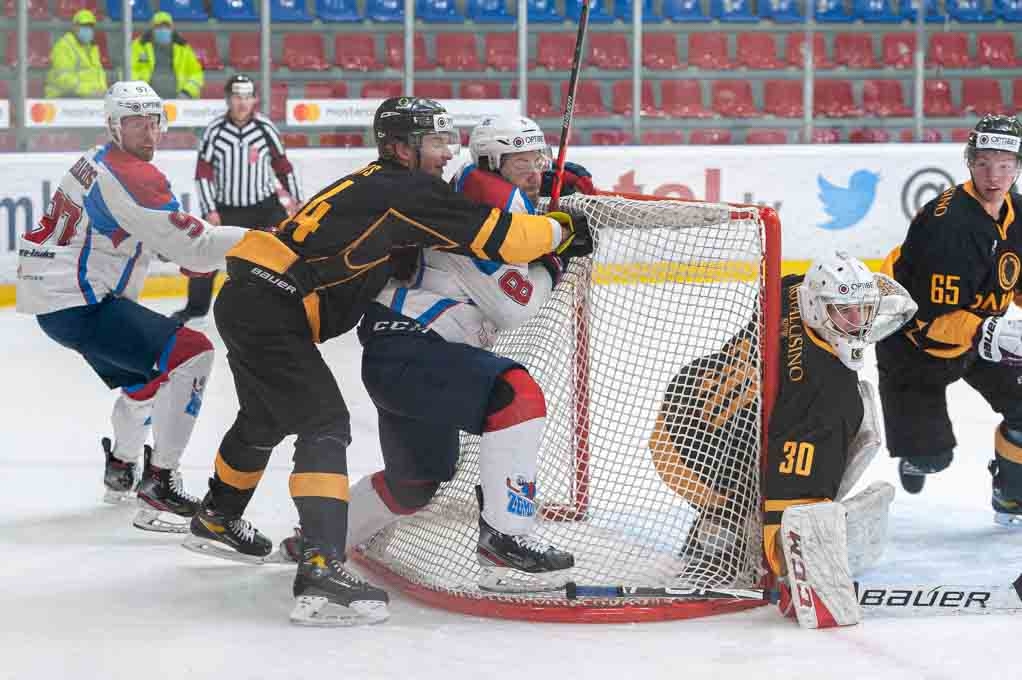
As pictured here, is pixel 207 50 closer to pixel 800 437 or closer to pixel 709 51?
pixel 709 51

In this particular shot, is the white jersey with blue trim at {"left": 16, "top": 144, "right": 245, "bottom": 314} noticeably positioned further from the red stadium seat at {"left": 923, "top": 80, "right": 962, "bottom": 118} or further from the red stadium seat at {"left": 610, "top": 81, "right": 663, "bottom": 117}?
the red stadium seat at {"left": 923, "top": 80, "right": 962, "bottom": 118}

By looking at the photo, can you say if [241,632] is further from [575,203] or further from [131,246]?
[131,246]

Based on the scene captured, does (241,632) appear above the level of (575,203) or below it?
below

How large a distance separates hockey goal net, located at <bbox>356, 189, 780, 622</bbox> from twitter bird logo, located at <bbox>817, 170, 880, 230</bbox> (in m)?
5.08

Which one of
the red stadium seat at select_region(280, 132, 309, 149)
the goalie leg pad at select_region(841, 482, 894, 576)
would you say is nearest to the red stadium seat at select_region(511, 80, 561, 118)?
the red stadium seat at select_region(280, 132, 309, 149)

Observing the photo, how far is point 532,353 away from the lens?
12.2 feet

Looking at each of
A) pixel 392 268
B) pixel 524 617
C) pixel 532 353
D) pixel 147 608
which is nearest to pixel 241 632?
pixel 147 608

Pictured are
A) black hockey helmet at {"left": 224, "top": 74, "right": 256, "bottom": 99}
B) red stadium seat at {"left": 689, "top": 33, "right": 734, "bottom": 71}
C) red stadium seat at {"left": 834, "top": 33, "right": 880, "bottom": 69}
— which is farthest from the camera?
red stadium seat at {"left": 834, "top": 33, "right": 880, "bottom": 69}

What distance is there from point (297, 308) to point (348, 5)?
19.3 ft

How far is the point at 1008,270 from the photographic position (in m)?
3.90

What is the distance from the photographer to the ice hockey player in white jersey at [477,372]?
3062 millimetres

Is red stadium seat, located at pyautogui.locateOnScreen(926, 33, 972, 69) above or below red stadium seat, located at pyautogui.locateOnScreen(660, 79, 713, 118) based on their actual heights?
above

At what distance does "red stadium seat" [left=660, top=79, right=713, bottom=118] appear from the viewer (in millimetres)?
8531

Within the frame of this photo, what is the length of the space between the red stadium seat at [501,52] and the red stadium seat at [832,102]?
5.52 ft
